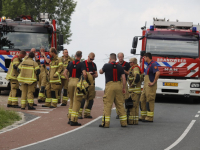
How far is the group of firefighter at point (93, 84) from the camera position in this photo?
12039 millimetres

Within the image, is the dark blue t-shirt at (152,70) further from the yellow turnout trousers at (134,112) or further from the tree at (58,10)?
the tree at (58,10)

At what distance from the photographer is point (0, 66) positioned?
1984 cm

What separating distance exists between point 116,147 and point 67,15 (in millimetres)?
31693

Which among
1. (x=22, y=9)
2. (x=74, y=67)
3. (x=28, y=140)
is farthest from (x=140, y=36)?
(x=22, y=9)

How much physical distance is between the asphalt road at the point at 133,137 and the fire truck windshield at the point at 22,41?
729 cm

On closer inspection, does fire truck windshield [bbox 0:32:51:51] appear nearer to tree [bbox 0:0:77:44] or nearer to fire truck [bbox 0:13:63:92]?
fire truck [bbox 0:13:63:92]

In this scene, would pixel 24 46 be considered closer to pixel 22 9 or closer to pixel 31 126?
pixel 31 126

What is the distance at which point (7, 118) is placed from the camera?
519 inches

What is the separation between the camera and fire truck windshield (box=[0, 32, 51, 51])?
19672 millimetres

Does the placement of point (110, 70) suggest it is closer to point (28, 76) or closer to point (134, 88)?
point (134, 88)

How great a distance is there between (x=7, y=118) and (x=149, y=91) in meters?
4.11

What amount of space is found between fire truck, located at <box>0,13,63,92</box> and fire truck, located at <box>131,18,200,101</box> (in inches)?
152

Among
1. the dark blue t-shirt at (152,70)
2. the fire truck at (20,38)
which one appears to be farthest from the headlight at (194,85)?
the dark blue t-shirt at (152,70)

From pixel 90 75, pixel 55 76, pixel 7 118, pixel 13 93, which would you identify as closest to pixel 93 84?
pixel 90 75
